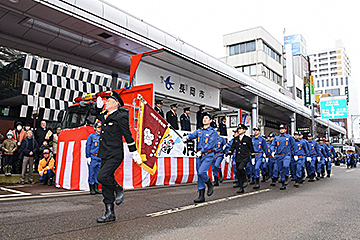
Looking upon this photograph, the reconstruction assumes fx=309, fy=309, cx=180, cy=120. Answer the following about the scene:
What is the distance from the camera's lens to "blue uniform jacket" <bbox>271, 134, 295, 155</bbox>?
10.0 m

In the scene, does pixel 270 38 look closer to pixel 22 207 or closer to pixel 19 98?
pixel 19 98

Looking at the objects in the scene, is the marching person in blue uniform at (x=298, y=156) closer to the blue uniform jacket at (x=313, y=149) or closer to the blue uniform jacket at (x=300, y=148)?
the blue uniform jacket at (x=300, y=148)

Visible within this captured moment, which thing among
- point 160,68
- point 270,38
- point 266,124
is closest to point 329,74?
point 270,38

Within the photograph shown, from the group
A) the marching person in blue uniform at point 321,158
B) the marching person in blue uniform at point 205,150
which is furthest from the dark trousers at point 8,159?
the marching person in blue uniform at point 321,158

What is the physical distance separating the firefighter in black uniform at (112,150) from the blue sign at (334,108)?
140 ft

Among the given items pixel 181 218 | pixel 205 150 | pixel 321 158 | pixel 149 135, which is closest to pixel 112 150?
pixel 181 218

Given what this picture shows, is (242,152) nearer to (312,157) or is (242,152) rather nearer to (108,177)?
(108,177)

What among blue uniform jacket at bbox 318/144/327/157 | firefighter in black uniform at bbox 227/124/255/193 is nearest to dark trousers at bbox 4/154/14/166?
firefighter in black uniform at bbox 227/124/255/193

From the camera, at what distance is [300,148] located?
10.7 m

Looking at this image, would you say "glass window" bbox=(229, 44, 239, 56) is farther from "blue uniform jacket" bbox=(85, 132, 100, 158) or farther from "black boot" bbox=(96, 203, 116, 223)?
"black boot" bbox=(96, 203, 116, 223)

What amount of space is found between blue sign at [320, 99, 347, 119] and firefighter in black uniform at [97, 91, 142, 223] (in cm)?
4275

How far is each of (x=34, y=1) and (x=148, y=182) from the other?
5.59 m

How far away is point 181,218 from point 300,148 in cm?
728

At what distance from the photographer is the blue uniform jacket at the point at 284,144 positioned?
10.0 meters
